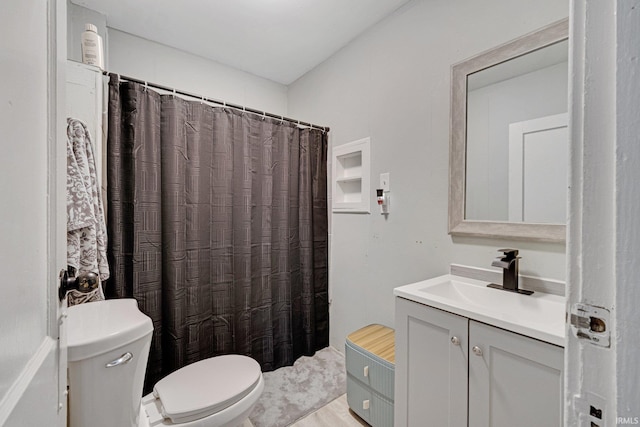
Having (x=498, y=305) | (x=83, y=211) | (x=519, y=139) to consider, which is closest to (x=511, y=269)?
(x=498, y=305)

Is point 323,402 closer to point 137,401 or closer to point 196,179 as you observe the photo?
point 137,401

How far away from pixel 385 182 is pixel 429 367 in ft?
3.63

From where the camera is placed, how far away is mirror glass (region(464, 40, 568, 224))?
117 centimetres

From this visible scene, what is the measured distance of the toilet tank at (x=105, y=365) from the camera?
849mm

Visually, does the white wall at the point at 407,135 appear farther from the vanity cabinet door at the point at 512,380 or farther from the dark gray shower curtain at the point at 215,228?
the vanity cabinet door at the point at 512,380

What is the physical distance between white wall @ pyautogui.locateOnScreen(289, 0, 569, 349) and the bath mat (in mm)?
257

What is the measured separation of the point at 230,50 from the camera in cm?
218

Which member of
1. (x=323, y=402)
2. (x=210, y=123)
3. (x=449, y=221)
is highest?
(x=210, y=123)

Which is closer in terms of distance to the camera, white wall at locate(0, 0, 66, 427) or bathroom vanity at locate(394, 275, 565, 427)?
white wall at locate(0, 0, 66, 427)

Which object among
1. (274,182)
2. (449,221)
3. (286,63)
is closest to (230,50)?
(286,63)

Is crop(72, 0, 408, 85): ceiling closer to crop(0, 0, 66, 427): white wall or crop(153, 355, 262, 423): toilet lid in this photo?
crop(0, 0, 66, 427): white wall

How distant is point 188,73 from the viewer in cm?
220

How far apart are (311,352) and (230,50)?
2481mm

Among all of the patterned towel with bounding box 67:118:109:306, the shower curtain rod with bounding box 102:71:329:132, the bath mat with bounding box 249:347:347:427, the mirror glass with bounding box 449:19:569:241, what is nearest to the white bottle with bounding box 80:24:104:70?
the shower curtain rod with bounding box 102:71:329:132
